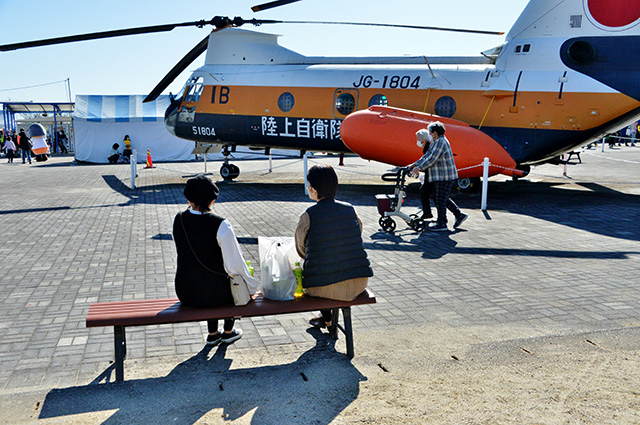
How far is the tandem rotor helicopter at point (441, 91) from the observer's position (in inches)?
517

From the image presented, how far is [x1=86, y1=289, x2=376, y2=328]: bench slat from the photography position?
13.3ft

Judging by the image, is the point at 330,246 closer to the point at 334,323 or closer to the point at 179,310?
the point at 334,323

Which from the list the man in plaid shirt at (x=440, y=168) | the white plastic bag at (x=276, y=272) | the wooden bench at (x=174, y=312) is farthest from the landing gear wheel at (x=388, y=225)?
the white plastic bag at (x=276, y=272)

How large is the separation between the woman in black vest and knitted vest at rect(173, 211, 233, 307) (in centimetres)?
69

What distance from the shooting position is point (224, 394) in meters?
3.87

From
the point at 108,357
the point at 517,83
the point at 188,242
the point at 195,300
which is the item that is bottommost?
the point at 108,357

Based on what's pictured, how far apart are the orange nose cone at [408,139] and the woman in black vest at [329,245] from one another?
30.3 feet

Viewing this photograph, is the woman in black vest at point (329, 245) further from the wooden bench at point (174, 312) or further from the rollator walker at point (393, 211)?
the rollator walker at point (393, 211)

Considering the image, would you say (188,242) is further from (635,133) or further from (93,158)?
(635,133)

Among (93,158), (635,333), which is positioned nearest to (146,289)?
(635,333)

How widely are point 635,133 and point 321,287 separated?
149 feet

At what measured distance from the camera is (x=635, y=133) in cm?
4209

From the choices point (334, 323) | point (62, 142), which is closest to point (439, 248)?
point (334, 323)

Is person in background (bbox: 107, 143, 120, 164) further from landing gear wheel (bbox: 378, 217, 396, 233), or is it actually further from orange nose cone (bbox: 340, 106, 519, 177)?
landing gear wheel (bbox: 378, 217, 396, 233)
